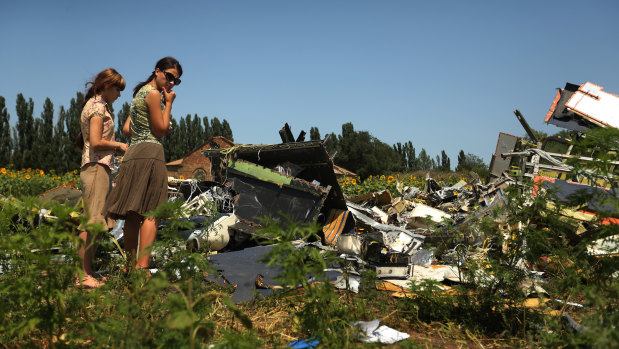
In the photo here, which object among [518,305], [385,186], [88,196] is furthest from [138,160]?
[385,186]

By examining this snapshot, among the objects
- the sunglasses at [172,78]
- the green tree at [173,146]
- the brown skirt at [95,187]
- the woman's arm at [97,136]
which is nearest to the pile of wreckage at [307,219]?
the brown skirt at [95,187]

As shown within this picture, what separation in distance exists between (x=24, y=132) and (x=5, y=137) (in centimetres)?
173

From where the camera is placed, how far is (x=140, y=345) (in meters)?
1.74

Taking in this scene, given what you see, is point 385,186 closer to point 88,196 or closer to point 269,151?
point 269,151

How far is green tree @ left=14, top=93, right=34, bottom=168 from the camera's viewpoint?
30959mm

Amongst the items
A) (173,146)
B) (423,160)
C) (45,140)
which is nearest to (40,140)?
(45,140)

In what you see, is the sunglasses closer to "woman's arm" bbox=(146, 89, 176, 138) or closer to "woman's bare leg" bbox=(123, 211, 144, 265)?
"woman's arm" bbox=(146, 89, 176, 138)

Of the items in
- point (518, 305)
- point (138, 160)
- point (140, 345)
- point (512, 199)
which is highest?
point (138, 160)

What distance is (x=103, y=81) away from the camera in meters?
3.86

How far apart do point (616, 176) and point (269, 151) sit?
3.83m

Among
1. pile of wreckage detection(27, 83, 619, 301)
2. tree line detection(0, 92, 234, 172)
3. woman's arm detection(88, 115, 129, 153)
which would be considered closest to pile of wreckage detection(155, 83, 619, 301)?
pile of wreckage detection(27, 83, 619, 301)

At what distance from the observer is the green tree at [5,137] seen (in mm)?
29984

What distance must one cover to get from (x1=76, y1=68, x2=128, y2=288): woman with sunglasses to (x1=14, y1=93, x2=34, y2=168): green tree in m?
32.2

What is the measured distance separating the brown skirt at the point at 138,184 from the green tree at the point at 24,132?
32543mm
